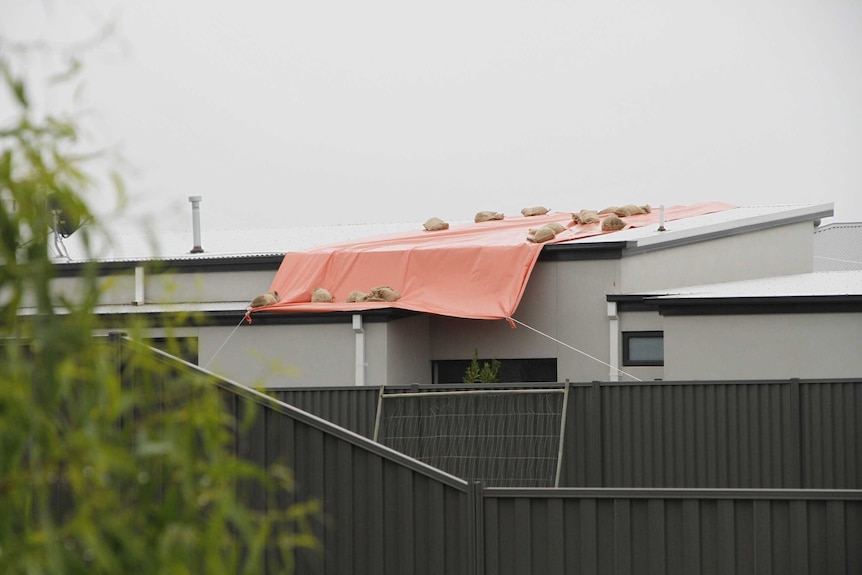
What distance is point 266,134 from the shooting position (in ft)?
136

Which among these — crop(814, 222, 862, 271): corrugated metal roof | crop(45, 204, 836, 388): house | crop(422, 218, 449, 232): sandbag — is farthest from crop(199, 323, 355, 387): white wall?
crop(814, 222, 862, 271): corrugated metal roof

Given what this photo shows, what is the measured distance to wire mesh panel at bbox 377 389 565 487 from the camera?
13.2 m

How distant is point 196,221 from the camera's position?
22.0 meters

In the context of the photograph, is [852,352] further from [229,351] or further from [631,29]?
[631,29]

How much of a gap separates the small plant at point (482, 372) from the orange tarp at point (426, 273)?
0.80m

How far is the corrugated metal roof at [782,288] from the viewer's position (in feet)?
54.2

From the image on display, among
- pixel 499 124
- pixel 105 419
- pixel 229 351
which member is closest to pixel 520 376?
pixel 229 351

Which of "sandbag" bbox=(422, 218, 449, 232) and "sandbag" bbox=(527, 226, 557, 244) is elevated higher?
"sandbag" bbox=(422, 218, 449, 232)

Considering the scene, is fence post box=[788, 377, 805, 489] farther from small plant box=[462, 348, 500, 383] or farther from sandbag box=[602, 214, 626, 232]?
sandbag box=[602, 214, 626, 232]

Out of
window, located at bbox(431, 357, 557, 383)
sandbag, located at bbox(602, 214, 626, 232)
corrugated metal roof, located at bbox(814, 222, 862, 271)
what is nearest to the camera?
window, located at bbox(431, 357, 557, 383)

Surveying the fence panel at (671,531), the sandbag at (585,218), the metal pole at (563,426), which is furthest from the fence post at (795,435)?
the sandbag at (585,218)

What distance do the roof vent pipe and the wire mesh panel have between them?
973 cm

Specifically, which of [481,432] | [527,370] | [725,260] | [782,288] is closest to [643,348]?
[527,370]

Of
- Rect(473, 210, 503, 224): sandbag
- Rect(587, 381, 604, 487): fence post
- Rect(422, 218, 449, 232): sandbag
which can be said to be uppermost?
Rect(473, 210, 503, 224): sandbag
